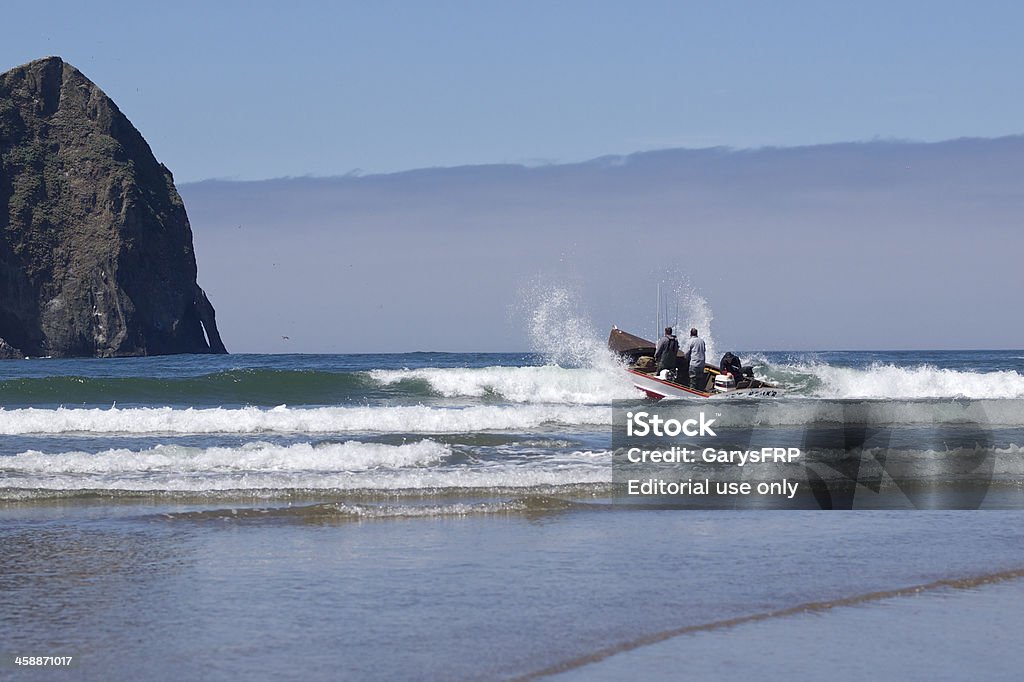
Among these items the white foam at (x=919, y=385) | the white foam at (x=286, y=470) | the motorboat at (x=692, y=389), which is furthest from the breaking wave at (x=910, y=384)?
the white foam at (x=286, y=470)

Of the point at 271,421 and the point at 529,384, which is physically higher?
the point at 271,421

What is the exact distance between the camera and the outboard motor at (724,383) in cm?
2342

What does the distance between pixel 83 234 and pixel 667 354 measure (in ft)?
310

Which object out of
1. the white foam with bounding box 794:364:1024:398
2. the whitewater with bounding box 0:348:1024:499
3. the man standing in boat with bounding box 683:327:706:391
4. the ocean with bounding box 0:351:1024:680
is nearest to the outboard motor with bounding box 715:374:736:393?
the man standing in boat with bounding box 683:327:706:391

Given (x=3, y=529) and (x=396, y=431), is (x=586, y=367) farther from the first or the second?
(x=3, y=529)

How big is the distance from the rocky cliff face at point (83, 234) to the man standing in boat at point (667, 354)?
86.8m

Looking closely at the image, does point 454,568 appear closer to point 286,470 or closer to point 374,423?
point 286,470

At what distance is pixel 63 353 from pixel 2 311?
22.6 feet

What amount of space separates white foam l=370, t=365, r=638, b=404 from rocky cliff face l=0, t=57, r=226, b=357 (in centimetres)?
7546

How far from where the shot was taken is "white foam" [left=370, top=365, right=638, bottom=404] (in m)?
32.3

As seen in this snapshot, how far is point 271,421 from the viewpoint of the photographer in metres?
19.3

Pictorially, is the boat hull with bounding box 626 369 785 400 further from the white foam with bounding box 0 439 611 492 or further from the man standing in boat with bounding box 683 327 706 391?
the white foam with bounding box 0 439 611 492

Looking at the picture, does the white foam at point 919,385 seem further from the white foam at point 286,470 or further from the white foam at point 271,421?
the white foam at point 286,470

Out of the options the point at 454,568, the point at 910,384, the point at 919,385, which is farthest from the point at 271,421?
the point at 919,385
